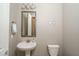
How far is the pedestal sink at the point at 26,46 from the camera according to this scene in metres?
1.92

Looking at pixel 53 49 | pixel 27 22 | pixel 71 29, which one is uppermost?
pixel 27 22

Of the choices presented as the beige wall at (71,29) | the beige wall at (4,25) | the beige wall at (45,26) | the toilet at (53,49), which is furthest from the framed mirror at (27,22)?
the beige wall at (71,29)

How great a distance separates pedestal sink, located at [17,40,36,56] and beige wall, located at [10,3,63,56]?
0.09 meters

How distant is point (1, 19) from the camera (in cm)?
160

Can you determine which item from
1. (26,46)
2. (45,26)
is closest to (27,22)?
(45,26)

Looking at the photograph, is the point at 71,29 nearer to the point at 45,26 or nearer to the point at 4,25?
the point at 45,26

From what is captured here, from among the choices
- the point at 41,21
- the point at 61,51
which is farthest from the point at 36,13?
the point at 61,51

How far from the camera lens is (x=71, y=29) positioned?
1802 millimetres

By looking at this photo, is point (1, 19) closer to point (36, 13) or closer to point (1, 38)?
point (1, 38)

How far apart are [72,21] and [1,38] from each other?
1380mm

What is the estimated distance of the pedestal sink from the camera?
1.92 meters

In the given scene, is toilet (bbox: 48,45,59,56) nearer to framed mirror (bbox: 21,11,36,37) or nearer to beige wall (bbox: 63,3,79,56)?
beige wall (bbox: 63,3,79,56)

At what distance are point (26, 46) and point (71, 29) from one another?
101 cm

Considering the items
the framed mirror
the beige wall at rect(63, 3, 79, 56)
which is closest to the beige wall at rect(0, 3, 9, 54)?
the framed mirror
